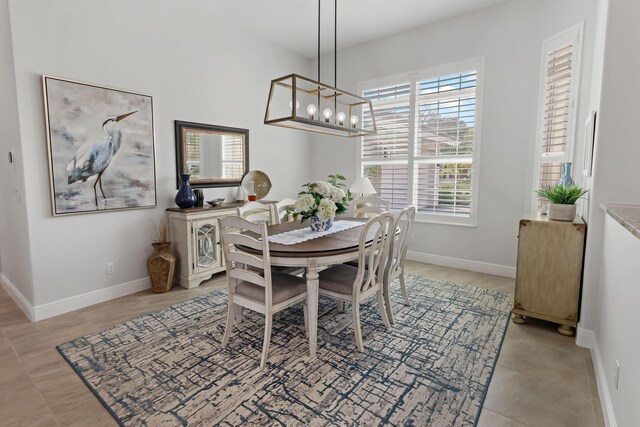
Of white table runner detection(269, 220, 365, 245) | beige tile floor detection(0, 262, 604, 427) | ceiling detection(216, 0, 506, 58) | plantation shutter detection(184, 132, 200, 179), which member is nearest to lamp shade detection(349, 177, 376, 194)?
white table runner detection(269, 220, 365, 245)

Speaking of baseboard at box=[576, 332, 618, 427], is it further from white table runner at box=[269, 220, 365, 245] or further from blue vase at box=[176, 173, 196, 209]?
blue vase at box=[176, 173, 196, 209]

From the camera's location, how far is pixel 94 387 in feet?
6.75

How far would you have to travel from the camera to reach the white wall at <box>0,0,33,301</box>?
283 centimetres

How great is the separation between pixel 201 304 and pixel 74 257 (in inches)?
50.5

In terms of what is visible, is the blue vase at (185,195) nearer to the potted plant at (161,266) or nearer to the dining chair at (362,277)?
the potted plant at (161,266)

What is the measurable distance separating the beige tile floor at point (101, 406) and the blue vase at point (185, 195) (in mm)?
1253

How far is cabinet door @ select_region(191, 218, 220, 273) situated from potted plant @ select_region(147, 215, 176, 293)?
253 mm

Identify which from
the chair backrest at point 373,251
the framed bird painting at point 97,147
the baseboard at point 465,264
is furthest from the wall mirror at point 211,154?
the baseboard at point 465,264

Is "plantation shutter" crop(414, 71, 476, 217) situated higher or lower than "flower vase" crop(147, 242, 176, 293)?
higher

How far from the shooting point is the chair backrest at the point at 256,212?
3.34m

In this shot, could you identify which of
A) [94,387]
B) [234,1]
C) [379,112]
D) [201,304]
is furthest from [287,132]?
[94,387]

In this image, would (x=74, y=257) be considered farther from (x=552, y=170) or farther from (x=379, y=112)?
(x=552, y=170)

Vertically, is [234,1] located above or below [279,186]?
above

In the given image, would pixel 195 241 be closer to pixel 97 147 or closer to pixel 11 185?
pixel 97 147
